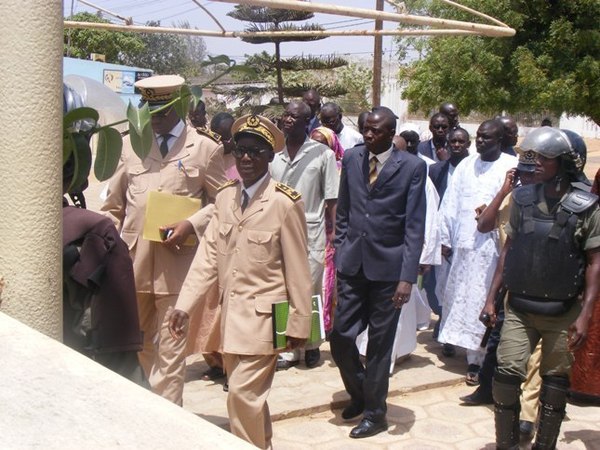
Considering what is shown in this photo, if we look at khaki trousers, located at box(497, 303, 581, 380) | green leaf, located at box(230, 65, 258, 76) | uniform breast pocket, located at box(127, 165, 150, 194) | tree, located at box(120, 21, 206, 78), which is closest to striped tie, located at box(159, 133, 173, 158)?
uniform breast pocket, located at box(127, 165, 150, 194)

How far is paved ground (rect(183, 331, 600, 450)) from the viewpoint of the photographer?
5.35 metres

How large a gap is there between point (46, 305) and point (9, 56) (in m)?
0.64

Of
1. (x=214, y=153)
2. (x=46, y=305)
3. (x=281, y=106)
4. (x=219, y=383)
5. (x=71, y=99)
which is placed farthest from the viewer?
(x=281, y=106)

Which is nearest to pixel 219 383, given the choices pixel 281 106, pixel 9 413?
pixel 9 413

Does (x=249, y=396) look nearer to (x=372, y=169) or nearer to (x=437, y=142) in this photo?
(x=372, y=169)

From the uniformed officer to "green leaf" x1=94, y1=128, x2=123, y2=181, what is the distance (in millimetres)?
2629

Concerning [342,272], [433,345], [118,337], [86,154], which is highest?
[86,154]

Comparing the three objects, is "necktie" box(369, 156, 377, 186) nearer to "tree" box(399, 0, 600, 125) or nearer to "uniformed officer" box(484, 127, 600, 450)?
"uniformed officer" box(484, 127, 600, 450)

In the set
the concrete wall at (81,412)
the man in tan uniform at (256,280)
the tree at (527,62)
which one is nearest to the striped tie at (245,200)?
the man in tan uniform at (256,280)

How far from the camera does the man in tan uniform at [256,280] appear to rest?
4305 mm

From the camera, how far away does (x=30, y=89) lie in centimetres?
222

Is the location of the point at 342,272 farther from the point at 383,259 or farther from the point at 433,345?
the point at 433,345

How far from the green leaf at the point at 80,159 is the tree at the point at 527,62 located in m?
15.5

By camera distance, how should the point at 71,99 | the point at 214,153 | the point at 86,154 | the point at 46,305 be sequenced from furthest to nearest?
the point at 214,153 < the point at 71,99 < the point at 86,154 < the point at 46,305
